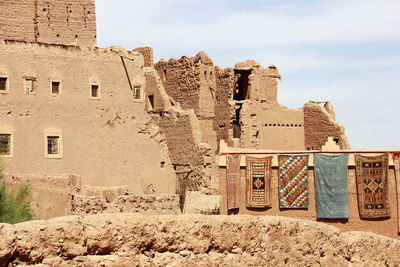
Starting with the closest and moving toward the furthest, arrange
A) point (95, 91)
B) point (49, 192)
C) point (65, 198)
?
point (49, 192), point (65, 198), point (95, 91)

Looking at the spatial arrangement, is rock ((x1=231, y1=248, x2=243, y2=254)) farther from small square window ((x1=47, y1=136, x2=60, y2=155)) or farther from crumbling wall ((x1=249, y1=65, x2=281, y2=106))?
crumbling wall ((x1=249, y1=65, x2=281, y2=106))

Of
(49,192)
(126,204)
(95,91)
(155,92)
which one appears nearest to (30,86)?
(95,91)

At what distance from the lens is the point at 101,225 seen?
446cm

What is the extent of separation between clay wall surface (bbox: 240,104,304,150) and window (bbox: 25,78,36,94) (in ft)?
33.7

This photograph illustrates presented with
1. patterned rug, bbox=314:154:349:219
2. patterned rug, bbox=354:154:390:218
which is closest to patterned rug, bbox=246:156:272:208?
patterned rug, bbox=314:154:349:219

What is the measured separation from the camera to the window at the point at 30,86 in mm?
20545

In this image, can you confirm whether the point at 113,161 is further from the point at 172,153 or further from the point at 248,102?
the point at 248,102

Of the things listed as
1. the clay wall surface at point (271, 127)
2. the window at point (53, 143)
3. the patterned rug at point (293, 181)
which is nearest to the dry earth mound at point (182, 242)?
the patterned rug at point (293, 181)

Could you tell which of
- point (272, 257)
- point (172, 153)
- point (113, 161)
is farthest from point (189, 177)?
point (272, 257)

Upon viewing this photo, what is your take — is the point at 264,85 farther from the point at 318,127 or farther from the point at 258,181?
the point at 258,181

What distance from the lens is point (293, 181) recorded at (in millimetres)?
15250

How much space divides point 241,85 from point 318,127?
3922mm

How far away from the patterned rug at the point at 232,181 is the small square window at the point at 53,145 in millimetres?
6959

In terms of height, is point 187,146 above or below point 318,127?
below
